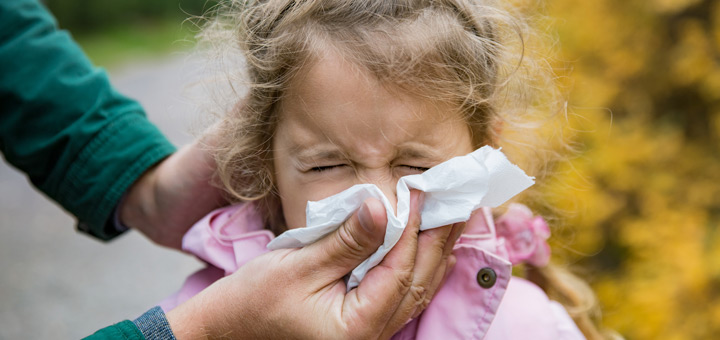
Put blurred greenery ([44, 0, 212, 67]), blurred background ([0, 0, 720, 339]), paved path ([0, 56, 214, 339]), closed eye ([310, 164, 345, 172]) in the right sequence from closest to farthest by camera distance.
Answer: closed eye ([310, 164, 345, 172]), blurred background ([0, 0, 720, 339]), paved path ([0, 56, 214, 339]), blurred greenery ([44, 0, 212, 67])

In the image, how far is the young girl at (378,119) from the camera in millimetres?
1528

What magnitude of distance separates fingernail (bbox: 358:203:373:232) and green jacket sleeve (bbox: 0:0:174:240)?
97cm

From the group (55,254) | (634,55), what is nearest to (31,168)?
(634,55)

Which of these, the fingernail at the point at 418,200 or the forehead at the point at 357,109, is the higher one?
the forehead at the point at 357,109

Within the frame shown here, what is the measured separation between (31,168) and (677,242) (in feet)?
8.49

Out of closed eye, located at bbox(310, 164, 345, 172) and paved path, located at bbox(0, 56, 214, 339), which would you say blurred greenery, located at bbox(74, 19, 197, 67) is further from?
closed eye, located at bbox(310, 164, 345, 172)

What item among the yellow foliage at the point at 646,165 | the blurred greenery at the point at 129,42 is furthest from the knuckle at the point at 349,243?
the blurred greenery at the point at 129,42

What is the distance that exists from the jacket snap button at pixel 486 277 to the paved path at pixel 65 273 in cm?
269

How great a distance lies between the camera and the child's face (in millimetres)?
1513

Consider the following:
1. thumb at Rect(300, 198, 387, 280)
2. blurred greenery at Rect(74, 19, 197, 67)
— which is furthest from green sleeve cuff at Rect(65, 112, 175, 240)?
blurred greenery at Rect(74, 19, 197, 67)

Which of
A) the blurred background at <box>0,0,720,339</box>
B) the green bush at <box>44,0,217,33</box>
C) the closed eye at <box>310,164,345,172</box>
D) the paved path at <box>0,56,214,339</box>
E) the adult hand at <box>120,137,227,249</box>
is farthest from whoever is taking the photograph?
the green bush at <box>44,0,217,33</box>

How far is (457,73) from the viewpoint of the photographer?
1.63 meters

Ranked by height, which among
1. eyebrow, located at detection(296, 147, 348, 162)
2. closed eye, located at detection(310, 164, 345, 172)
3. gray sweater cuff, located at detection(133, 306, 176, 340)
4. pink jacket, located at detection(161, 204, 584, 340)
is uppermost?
eyebrow, located at detection(296, 147, 348, 162)

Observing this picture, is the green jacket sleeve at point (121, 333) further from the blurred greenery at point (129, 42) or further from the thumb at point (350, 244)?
the blurred greenery at point (129, 42)
